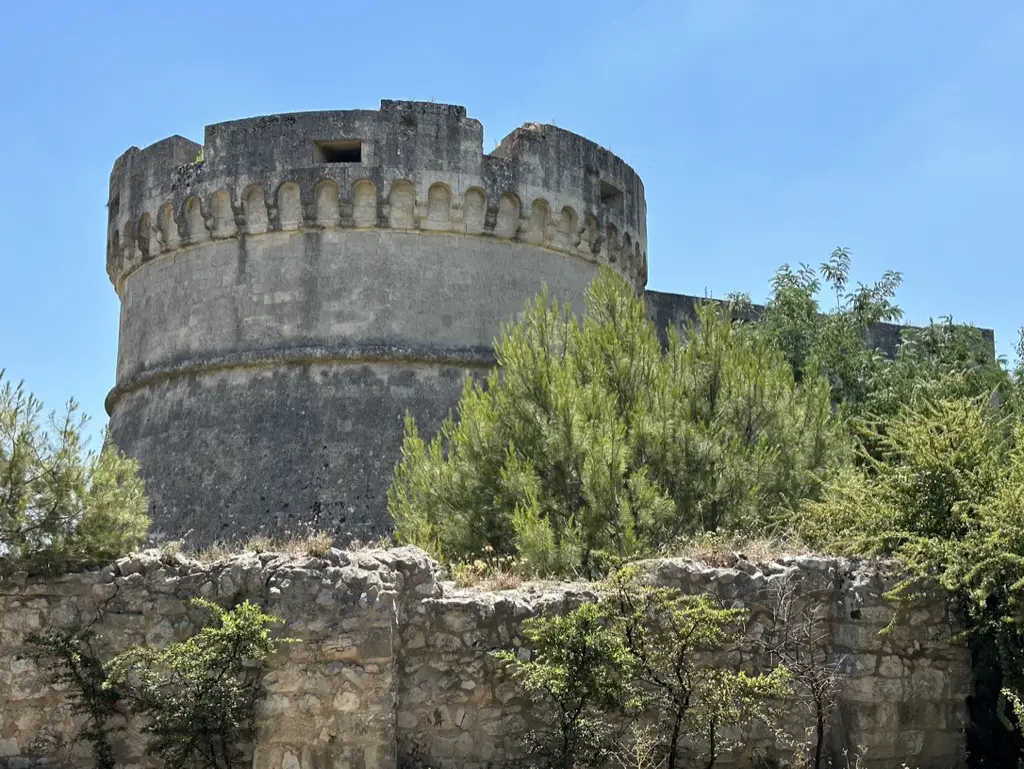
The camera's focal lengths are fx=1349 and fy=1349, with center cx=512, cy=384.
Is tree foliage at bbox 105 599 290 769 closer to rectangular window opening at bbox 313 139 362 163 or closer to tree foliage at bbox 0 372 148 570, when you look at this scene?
tree foliage at bbox 0 372 148 570

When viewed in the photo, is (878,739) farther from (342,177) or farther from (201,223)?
(201,223)

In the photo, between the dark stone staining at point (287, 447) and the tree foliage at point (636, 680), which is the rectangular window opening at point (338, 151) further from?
the tree foliage at point (636, 680)

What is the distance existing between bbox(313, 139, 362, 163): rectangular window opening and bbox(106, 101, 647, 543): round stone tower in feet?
0.07

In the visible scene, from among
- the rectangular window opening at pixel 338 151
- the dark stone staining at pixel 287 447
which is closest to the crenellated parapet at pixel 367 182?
the rectangular window opening at pixel 338 151

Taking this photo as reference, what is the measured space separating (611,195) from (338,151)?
10.7 ft

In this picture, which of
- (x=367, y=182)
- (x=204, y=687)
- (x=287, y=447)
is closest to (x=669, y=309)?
(x=367, y=182)

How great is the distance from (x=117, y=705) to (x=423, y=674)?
1.61 meters

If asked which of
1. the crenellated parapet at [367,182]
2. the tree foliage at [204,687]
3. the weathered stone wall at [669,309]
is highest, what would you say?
the crenellated parapet at [367,182]

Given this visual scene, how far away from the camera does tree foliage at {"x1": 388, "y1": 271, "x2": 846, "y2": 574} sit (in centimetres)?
1054

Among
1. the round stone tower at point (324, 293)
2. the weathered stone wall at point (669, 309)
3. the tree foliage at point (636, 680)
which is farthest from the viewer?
Result: the weathered stone wall at point (669, 309)

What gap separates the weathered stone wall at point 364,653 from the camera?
698 centimetres

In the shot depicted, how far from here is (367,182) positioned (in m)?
13.8

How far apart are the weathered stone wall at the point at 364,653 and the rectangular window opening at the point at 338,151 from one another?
7.25 metres

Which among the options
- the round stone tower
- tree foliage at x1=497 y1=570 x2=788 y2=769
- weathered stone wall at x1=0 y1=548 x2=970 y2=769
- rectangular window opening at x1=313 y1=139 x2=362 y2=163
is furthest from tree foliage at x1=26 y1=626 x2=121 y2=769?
rectangular window opening at x1=313 y1=139 x2=362 y2=163
